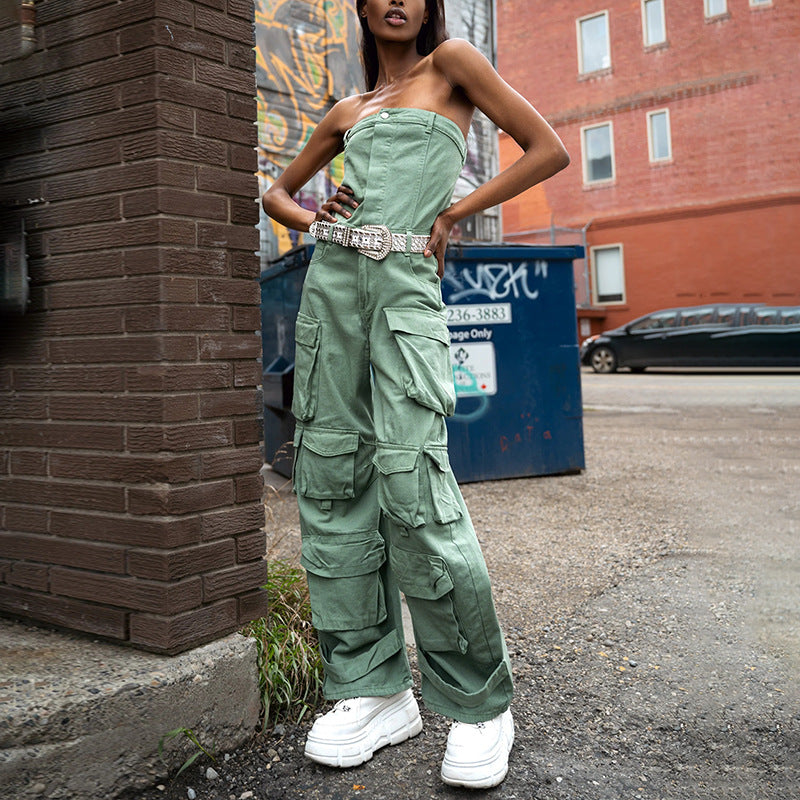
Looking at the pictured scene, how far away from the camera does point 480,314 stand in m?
5.66

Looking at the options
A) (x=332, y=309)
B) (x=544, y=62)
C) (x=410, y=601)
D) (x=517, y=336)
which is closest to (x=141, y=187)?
(x=332, y=309)

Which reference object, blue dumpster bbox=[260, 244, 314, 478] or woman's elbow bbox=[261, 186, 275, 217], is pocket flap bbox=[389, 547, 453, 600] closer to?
woman's elbow bbox=[261, 186, 275, 217]

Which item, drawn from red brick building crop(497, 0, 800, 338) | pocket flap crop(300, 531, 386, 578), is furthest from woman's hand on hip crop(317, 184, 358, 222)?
red brick building crop(497, 0, 800, 338)

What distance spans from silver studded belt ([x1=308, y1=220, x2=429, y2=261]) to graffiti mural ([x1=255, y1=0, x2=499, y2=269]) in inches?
242

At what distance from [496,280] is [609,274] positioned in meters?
19.6

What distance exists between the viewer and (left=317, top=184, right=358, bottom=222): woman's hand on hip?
205cm

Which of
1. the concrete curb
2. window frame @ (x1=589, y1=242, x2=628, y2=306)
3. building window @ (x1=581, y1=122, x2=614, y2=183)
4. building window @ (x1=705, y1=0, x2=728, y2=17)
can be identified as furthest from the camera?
building window @ (x1=581, y1=122, x2=614, y2=183)

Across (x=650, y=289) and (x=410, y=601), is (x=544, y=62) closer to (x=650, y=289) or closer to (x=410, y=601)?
(x=650, y=289)

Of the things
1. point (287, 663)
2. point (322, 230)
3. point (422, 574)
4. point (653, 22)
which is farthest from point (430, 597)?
point (653, 22)

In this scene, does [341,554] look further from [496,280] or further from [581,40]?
[581,40]

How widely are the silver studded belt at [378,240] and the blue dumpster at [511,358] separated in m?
3.55

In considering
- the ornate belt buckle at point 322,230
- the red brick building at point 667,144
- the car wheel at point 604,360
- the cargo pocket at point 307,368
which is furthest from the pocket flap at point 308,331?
the red brick building at point 667,144

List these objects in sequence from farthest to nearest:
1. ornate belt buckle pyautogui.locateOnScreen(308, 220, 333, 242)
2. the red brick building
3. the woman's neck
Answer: the red brick building
the woman's neck
ornate belt buckle pyautogui.locateOnScreen(308, 220, 333, 242)

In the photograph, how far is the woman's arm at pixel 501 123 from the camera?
6.61 feet
